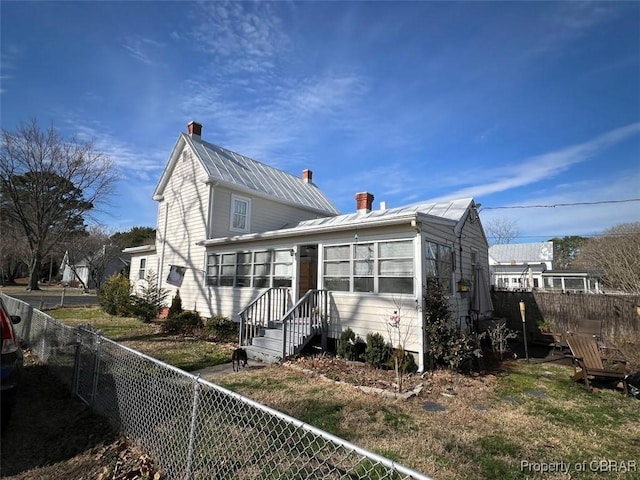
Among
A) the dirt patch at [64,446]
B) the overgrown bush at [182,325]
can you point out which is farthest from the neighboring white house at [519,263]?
the dirt patch at [64,446]

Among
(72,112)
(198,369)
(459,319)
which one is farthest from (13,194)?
(459,319)

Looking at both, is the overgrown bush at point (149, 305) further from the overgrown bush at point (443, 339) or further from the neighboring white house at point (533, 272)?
the neighboring white house at point (533, 272)

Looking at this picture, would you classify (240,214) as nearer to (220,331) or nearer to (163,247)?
(163,247)

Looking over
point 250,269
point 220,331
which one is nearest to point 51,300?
point 220,331

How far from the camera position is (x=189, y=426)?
3273 mm

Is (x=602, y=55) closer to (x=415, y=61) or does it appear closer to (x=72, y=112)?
(x=415, y=61)

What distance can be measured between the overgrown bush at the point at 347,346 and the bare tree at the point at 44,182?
95.6 ft

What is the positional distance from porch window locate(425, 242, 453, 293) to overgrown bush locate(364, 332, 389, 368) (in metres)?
1.81

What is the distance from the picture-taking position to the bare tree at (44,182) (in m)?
25.8

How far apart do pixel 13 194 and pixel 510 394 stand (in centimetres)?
3755

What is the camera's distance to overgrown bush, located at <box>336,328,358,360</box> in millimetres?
7917

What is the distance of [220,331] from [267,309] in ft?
5.88

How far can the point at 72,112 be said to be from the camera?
11648mm

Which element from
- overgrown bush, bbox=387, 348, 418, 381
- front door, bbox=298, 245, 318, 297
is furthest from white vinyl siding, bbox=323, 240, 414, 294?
front door, bbox=298, 245, 318, 297
